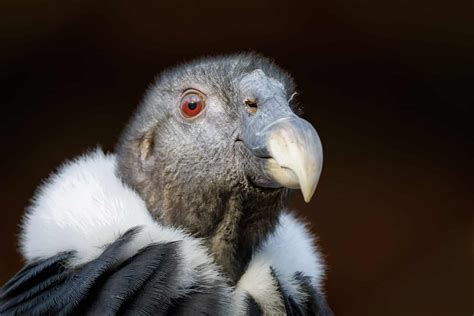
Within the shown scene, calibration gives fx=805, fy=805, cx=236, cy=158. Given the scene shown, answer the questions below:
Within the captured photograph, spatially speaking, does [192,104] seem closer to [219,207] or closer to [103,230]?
[219,207]

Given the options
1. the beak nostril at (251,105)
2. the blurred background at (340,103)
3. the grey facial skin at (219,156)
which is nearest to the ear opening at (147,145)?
the grey facial skin at (219,156)

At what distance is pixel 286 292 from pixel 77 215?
0.46 m

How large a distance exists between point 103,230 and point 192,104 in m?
0.36

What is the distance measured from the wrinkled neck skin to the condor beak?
11 cm

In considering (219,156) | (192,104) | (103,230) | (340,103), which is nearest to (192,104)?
(192,104)

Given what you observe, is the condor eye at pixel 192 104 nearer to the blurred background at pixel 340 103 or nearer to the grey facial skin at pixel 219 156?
the grey facial skin at pixel 219 156

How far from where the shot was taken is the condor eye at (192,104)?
1760 mm

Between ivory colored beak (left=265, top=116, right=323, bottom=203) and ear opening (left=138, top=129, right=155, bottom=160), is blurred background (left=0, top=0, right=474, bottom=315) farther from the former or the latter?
ivory colored beak (left=265, top=116, right=323, bottom=203)

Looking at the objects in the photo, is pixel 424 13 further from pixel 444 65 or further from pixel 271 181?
pixel 271 181

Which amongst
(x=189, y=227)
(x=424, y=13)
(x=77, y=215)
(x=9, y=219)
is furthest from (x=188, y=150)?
(x=9, y=219)

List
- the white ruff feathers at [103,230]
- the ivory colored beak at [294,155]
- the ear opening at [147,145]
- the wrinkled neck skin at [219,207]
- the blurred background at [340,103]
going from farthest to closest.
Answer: the blurred background at [340,103], the ear opening at [147,145], the wrinkled neck skin at [219,207], the white ruff feathers at [103,230], the ivory colored beak at [294,155]

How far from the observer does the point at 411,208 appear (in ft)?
11.9

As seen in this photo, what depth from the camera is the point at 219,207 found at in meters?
1.71

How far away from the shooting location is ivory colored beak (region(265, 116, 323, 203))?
147 centimetres
